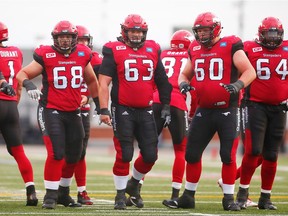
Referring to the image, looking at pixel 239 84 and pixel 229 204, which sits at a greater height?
pixel 239 84

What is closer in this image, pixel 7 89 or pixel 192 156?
pixel 7 89

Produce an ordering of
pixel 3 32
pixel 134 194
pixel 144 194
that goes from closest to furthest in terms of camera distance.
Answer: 1. pixel 134 194
2. pixel 3 32
3. pixel 144 194

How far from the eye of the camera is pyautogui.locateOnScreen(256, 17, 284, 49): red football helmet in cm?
1016

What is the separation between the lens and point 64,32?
32.2 ft

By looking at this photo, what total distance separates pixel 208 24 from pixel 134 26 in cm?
77

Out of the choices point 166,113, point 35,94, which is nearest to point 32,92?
point 35,94

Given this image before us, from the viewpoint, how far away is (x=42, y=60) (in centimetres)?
984

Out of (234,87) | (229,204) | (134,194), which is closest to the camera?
(234,87)

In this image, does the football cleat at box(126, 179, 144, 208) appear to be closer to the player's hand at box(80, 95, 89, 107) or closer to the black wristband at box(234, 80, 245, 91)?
the player's hand at box(80, 95, 89, 107)

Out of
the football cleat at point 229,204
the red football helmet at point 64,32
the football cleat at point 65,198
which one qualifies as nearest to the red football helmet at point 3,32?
the red football helmet at point 64,32

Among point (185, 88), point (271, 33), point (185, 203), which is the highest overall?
point (271, 33)

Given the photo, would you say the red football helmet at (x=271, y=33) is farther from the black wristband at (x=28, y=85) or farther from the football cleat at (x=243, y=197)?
the black wristband at (x=28, y=85)

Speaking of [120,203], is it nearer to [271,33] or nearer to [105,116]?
[105,116]

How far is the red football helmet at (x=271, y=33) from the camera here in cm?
1016
